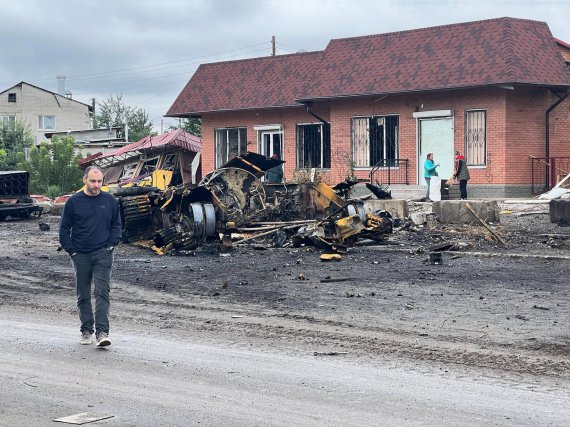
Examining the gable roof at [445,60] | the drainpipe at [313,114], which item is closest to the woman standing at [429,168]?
the gable roof at [445,60]

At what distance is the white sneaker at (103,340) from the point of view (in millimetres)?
10211

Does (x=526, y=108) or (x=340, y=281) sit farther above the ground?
(x=526, y=108)

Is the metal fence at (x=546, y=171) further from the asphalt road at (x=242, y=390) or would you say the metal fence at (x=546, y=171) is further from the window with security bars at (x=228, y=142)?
the asphalt road at (x=242, y=390)

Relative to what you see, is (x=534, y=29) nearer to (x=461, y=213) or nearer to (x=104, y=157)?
(x=461, y=213)

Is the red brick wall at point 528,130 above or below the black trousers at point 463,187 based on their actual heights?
above

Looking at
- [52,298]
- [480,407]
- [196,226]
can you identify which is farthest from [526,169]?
[480,407]

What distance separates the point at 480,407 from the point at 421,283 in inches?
323

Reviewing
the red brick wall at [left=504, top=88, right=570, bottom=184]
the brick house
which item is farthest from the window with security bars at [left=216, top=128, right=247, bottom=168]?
the red brick wall at [left=504, top=88, right=570, bottom=184]

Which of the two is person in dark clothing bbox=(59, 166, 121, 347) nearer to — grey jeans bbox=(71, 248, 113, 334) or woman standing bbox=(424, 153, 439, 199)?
grey jeans bbox=(71, 248, 113, 334)

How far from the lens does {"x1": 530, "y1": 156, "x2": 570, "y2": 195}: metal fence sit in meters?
32.5

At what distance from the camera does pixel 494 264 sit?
17.9m

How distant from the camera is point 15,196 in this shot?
1332 inches

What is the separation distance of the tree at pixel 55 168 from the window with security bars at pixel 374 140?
1404 centimetres

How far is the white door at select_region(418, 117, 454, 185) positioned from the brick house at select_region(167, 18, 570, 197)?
33mm
